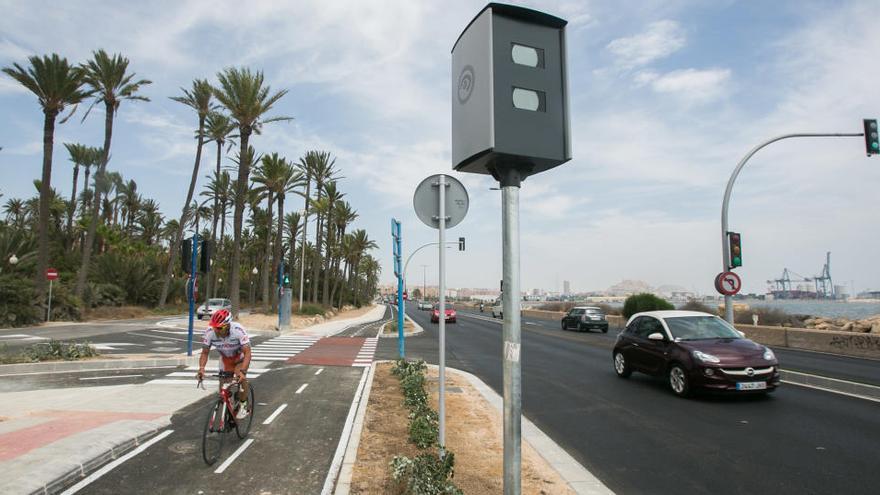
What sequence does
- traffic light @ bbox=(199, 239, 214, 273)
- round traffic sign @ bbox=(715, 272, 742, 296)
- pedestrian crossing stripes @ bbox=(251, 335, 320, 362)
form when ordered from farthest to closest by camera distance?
pedestrian crossing stripes @ bbox=(251, 335, 320, 362) < traffic light @ bbox=(199, 239, 214, 273) < round traffic sign @ bbox=(715, 272, 742, 296)

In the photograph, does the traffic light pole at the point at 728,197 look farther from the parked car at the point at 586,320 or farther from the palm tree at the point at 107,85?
the palm tree at the point at 107,85

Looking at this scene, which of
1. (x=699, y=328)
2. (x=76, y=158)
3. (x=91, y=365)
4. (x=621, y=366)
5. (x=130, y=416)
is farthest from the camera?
(x=76, y=158)

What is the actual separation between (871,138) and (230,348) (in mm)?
16453

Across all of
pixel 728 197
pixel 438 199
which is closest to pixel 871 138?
pixel 728 197

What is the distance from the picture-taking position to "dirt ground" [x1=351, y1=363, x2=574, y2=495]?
4918 millimetres

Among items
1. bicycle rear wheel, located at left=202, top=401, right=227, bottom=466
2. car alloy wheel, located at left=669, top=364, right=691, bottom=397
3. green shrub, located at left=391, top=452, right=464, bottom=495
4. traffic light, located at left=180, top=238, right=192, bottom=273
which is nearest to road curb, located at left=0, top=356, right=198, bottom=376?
traffic light, located at left=180, top=238, right=192, bottom=273

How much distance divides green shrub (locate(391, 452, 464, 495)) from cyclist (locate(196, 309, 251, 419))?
2759 mm

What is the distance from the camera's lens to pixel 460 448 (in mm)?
6207

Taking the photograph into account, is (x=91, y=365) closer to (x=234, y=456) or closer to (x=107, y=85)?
(x=234, y=456)

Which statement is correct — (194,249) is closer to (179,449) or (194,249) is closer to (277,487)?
(179,449)

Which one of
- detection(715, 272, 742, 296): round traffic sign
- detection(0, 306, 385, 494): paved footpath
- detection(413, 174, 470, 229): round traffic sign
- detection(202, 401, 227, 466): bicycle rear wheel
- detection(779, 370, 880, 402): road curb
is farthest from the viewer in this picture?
detection(715, 272, 742, 296): round traffic sign

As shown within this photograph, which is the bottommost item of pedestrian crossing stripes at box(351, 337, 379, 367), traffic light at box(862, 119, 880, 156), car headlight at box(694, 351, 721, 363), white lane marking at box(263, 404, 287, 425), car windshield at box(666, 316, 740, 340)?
pedestrian crossing stripes at box(351, 337, 379, 367)

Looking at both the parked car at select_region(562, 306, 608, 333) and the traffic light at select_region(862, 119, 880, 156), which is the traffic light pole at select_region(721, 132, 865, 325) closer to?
the traffic light at select_region(862, 119, 880, 156)

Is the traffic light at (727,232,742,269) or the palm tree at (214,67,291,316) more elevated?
the palm tree at (214,67,291,316)
